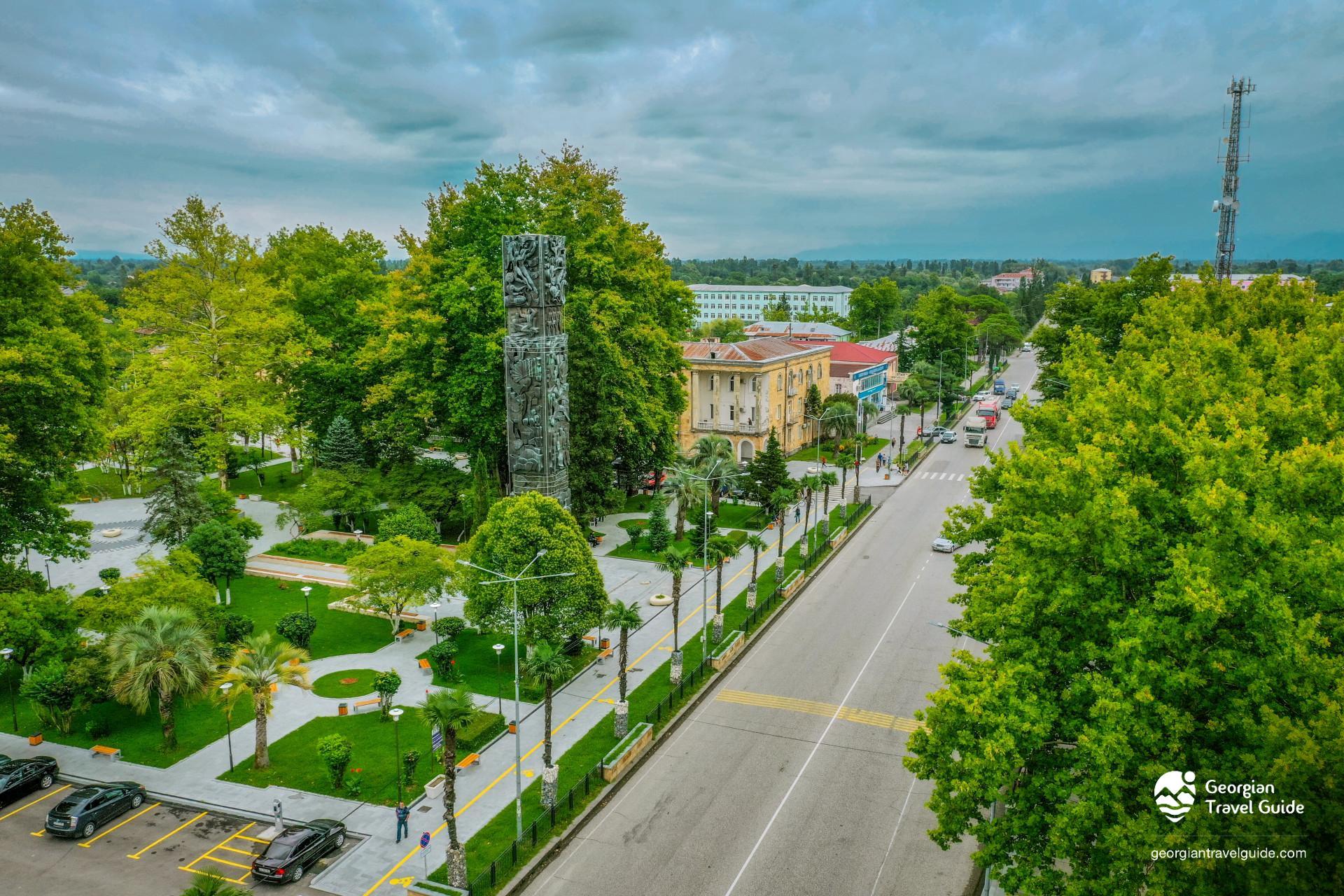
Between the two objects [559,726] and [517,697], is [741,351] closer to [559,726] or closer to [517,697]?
[559,726]

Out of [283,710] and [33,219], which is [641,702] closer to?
[283,710]

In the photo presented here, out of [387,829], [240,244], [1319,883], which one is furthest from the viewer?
[240,244]

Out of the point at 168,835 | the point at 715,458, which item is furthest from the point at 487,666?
the point at 715,458

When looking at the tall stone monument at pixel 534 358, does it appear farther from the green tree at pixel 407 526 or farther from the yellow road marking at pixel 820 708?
the yellow road marking at pixel 820 708

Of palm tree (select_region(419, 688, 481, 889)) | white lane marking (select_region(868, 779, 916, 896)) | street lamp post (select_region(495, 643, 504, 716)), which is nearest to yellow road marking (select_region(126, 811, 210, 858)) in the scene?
palm tree (select_region(419, 688, 481, 889))

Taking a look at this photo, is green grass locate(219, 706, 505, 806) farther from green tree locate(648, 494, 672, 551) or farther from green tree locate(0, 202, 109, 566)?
green tree locate(648, 494, 672, 551)

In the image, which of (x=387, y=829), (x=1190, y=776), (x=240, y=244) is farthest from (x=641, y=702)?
(x=240, y=244)
